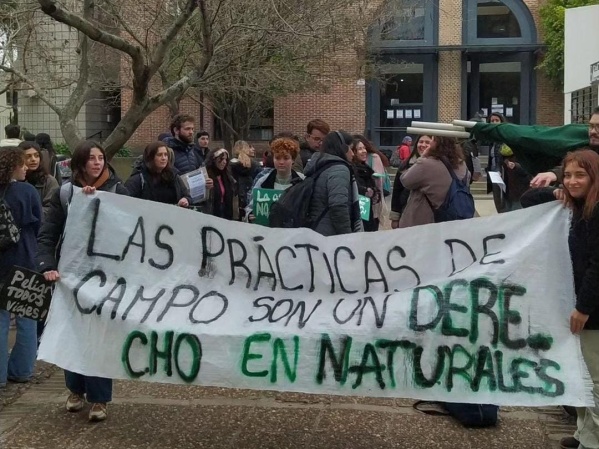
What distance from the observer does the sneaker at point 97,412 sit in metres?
4.97

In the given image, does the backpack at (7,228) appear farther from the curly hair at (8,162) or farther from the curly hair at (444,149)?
the curly hair at (444,149)

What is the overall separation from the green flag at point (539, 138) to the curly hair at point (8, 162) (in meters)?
3.12

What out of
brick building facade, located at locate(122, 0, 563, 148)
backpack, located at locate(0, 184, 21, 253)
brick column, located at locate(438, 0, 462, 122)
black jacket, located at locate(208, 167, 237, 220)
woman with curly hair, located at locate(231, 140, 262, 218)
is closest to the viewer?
backpack, located at locate(0, 184, 21, 253)

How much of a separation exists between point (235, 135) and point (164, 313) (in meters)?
18.2

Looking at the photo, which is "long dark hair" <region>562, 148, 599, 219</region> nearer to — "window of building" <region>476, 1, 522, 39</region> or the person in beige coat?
the person in beige coat

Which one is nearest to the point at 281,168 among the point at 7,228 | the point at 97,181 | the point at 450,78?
the point at 97,181

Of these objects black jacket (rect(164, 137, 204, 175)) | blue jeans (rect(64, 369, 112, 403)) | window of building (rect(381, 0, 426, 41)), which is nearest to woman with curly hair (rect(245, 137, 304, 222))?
black jacket (rect(164, 137, 204, 175))

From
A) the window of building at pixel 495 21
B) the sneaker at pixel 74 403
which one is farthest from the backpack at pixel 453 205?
the window of building at pixel 495 21

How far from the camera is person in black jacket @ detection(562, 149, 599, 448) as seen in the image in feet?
12.7

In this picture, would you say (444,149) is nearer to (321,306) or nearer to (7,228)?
(321,306)

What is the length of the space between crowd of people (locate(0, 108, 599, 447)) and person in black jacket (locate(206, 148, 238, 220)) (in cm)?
1

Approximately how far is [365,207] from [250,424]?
232 cm

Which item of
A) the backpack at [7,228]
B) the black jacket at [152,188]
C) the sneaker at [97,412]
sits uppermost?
the black jacket at [152,188]

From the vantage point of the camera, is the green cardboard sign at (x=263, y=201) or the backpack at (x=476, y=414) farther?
the green cardboard sign at (x=263, y=201)
